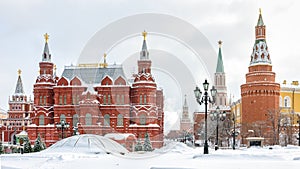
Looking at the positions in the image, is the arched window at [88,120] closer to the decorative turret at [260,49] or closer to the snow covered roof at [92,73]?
the snow covered roof at [92,73]

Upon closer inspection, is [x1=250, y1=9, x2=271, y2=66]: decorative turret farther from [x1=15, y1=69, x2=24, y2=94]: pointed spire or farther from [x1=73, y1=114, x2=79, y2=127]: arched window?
[x1=15, y1=69, x2=24, y2=94]: pointed spire

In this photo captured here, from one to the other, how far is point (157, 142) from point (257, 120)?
1612 cm

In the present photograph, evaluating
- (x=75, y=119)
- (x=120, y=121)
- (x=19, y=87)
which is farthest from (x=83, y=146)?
(x=19, y=87)

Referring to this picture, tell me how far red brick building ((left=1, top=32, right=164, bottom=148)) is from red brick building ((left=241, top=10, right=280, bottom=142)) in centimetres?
1417

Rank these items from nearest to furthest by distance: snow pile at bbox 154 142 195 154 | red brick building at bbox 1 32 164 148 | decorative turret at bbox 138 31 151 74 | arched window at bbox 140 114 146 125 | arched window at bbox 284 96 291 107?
snow pile at bbox 154 142 195 154 < red brick building at bbox 1 32 164 148 < arched window at bbox 140 114 146 125 < decorative turret at bbox 138 31 151 74 < arched window at bbox 284 96 291 107

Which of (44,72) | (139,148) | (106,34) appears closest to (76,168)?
(106,34)

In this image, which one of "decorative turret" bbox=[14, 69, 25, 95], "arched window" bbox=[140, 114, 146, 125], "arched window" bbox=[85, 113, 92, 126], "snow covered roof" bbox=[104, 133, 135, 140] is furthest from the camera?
"decorative turret" bbox=[14, 69, 25, 95]

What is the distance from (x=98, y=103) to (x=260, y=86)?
24.2 meters

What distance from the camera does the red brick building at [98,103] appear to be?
55562 millimetres

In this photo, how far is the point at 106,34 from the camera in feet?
51.1

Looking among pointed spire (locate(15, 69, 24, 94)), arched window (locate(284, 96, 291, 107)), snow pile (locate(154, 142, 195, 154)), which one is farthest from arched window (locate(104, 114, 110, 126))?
pointed spire (locate(15, 69, 24, 94))

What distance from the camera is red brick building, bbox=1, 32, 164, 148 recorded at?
2188 inches

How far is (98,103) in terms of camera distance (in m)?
56.5

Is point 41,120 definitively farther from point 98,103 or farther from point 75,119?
point 98,103
